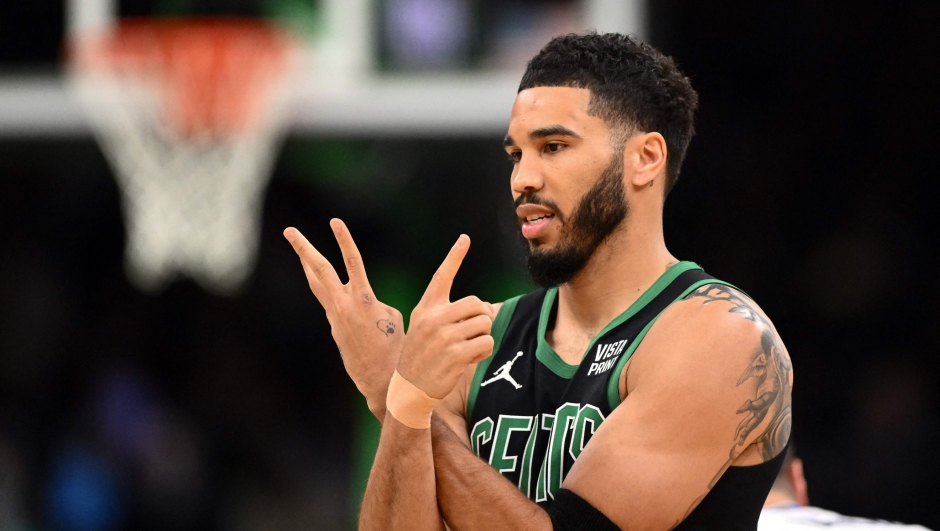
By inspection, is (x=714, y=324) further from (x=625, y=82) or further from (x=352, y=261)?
(x=352, y=261)

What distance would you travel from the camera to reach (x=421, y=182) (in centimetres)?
924

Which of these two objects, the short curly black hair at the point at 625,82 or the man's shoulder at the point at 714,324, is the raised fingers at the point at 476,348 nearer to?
the man's shoulder at the point at 714,324

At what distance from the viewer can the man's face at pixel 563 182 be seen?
9.05 feet

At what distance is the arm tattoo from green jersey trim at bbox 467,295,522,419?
2.02 feet

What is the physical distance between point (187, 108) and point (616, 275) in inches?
183

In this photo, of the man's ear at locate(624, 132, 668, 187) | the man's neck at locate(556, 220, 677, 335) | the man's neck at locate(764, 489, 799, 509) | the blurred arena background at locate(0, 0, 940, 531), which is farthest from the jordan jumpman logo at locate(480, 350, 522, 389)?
the blurred arena background at locate(0, 0, 940, 531)

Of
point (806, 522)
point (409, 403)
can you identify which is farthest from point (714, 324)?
point (806, 522)

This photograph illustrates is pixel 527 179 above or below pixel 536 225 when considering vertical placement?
above

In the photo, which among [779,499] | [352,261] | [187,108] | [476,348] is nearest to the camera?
[476,348]

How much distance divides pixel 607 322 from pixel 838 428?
18.1ft

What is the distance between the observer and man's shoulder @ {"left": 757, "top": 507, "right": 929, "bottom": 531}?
347cm

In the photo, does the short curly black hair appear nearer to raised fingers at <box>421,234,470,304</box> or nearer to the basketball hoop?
raised fingers at <box>421,234,470,304</box>

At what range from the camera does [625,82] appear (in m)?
2.85

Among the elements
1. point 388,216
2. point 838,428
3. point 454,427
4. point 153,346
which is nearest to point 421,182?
point 388,216
